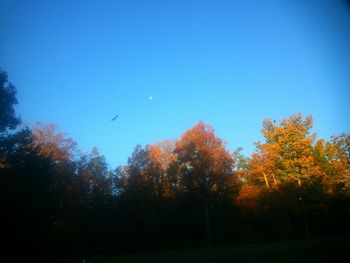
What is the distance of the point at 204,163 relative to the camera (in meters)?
38.8

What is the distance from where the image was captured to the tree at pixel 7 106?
70.0ft

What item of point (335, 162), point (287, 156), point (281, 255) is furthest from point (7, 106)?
point (335, 162)

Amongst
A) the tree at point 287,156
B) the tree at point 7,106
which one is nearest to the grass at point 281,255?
the tree at point 7,106

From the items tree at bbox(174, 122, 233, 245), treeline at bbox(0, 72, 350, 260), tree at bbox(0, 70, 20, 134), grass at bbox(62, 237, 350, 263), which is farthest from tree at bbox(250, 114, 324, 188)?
tree at bbox(0, 70, 20, 134)

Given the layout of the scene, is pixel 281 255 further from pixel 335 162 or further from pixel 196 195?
pixel 335 162

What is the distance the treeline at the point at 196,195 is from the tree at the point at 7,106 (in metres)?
14.0

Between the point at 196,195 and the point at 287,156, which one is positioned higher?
the point at 287,156

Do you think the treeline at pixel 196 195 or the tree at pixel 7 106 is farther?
the treeline at pixel 196 195

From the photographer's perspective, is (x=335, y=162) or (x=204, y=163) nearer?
(x=204, y=163)

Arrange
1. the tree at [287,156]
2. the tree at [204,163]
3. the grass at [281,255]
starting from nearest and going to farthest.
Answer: the grass at [281,255] → the tree at [204,163] → the tree at [287,156]

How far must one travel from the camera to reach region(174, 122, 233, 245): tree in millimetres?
38938

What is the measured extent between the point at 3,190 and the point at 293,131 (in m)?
38.1

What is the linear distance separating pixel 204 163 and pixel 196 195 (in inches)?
165

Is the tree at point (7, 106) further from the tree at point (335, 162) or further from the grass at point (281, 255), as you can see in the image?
the tree at point (335, 162)
